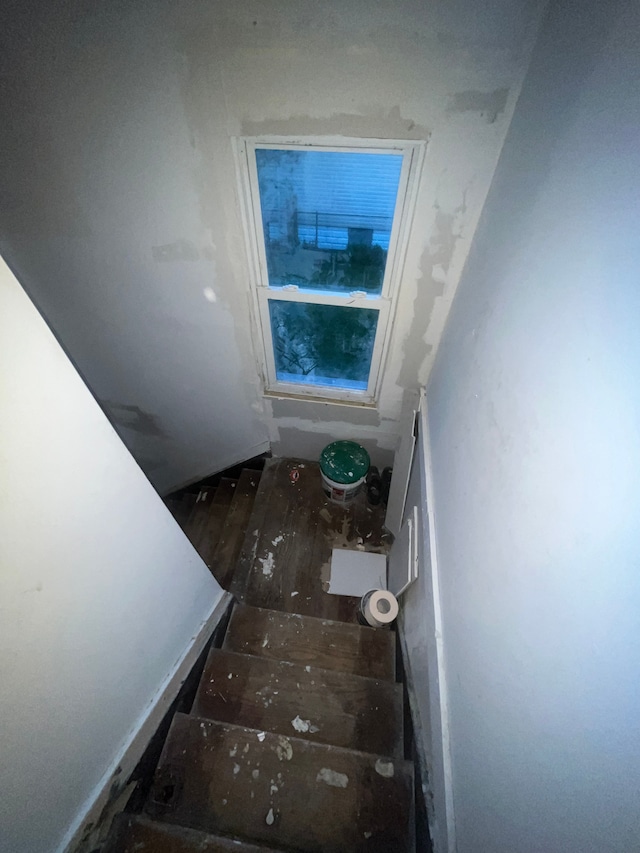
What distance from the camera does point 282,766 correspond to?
138cm

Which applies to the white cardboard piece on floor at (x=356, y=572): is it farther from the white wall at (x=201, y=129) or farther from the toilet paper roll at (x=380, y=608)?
the white wall at (x=201, y=129)

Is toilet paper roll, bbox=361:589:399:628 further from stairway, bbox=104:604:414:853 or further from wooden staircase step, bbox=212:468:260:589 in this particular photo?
wooden staircase step, bbox=212:468:260:589

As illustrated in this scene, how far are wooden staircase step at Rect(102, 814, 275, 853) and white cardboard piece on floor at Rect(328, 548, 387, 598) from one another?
119 centimetres

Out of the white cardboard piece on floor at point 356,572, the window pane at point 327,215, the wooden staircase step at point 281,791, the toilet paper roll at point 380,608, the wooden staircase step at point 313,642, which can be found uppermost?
the window pane at point 327,215

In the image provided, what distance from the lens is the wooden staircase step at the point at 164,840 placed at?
1.14 meters

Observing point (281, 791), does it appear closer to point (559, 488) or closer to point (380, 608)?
point (380, 608)

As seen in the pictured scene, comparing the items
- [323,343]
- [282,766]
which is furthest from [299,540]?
[323,343]

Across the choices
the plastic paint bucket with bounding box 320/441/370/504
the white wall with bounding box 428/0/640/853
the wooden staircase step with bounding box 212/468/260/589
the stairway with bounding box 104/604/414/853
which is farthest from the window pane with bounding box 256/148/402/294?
the stairway with bounding box 104/604/414/853

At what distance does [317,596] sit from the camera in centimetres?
223

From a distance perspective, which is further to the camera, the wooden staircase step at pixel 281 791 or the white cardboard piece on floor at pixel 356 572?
the white cardboard piece on floor at pixel 356 572

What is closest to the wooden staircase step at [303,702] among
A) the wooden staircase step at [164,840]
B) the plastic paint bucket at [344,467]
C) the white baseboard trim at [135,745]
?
the white baseboard trim at [135,745]

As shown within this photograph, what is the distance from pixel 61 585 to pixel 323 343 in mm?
1650

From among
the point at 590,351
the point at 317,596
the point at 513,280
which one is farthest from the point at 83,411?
the point at 317,596

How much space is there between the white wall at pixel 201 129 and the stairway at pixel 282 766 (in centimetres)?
162
